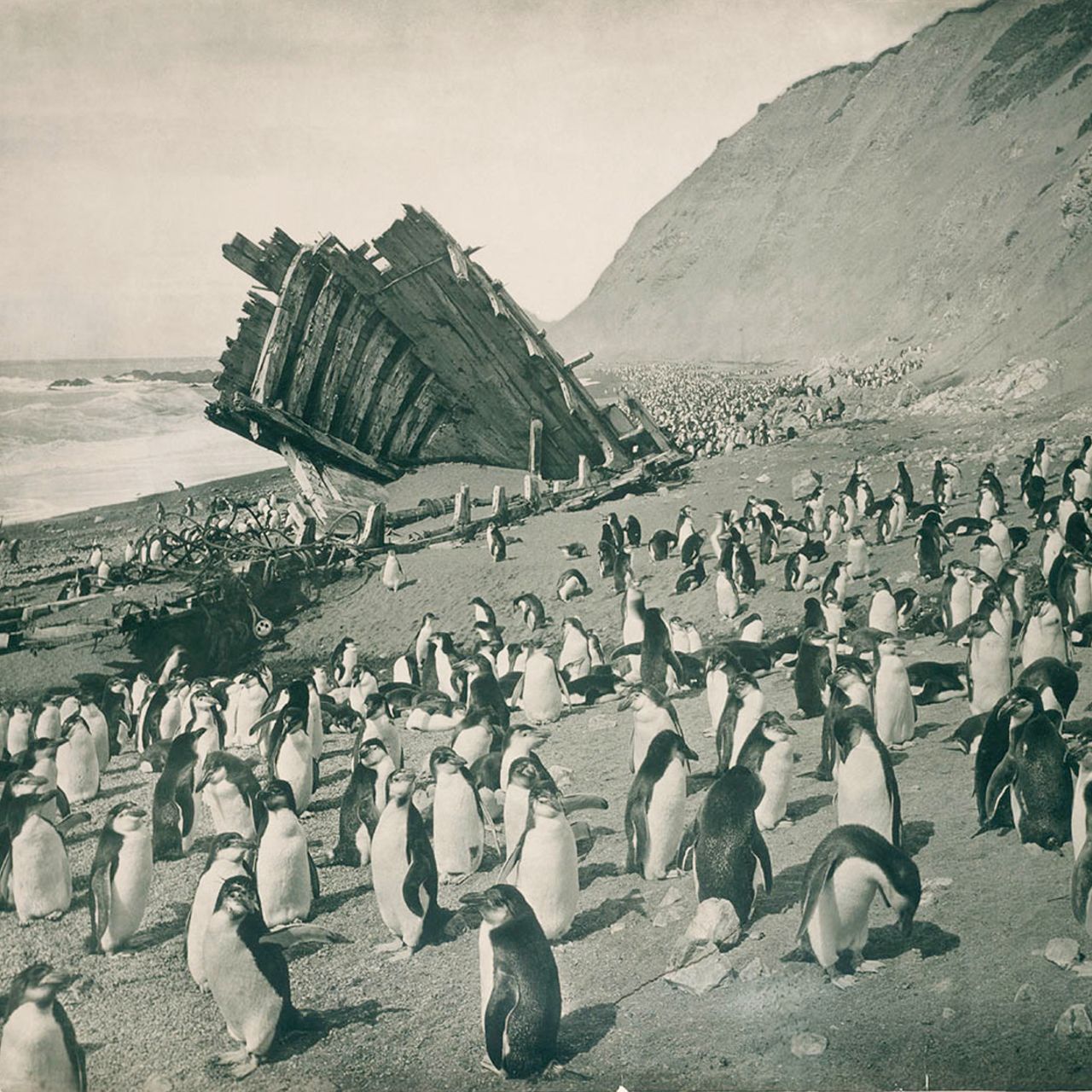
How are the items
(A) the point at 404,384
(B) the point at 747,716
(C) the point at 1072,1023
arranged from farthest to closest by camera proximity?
(A) the point at 404,384, (B) the point at 747,716, (C) the point at 1072,1023

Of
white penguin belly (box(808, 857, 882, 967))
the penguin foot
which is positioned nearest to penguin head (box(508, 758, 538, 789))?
white penguin belly (box(808, 857, 882, 967))

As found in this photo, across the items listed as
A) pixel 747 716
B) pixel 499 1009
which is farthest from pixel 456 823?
pixel 747 716

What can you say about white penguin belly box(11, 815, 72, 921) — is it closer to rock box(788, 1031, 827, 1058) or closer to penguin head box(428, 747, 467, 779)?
penguin head box(428, 747, 467, 779)

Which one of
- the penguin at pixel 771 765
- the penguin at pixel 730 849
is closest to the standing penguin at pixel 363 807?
the penguin at pixel 730 849

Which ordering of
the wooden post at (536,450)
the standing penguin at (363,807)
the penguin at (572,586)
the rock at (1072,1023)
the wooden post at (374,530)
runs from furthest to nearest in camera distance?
the wooden post at (536,450), the wooden post at (374,530), the penguin at (572,586), the standing penguin at (363,807), the rock at (1072,1023)

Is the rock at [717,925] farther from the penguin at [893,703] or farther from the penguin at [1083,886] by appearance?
the penguin at [893,703]

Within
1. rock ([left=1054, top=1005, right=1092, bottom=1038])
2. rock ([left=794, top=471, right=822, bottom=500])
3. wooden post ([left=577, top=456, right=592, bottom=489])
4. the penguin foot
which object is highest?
wooden post ([left=577, top=456, right=592, bottom=489])

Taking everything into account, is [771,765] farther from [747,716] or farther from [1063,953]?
[1063,953]
